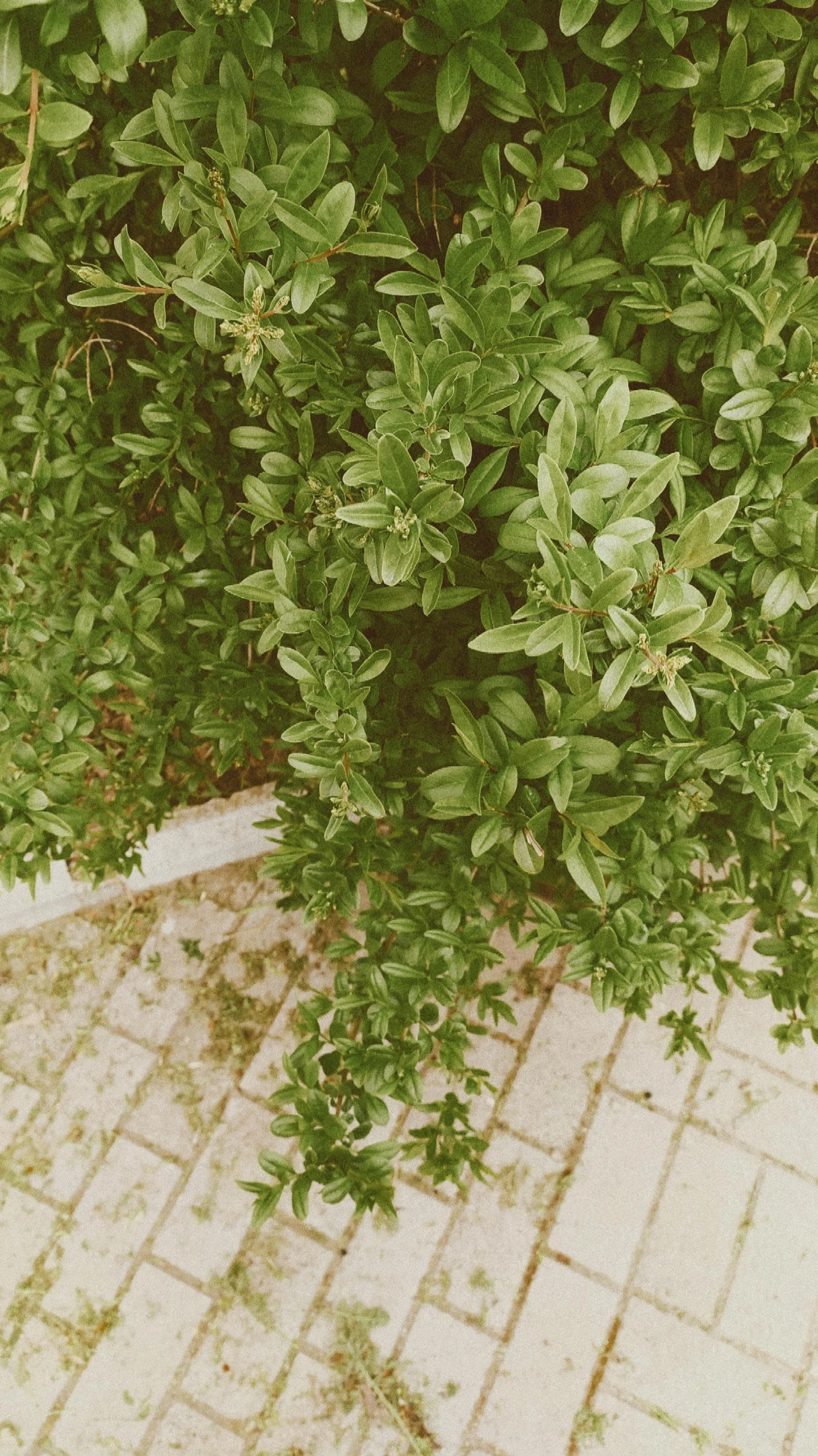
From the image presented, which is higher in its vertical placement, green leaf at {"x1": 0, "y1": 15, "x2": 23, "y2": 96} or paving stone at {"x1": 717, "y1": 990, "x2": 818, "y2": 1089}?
green leaf at {"x1": 0, "y1": 15, "x2": 23, "y2": 96}

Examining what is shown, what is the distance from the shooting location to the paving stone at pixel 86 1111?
3.34 metres

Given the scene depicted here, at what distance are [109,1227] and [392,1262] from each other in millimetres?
1019

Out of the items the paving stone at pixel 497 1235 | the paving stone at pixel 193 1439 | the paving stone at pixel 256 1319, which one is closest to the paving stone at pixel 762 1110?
the paving stone at pixel 497 1235

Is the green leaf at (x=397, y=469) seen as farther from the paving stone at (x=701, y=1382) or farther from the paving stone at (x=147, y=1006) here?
the paving stone at (x=701, y=1382)

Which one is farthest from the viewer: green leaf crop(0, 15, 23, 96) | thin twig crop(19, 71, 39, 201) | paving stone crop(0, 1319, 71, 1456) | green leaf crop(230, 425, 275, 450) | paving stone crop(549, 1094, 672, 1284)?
paving stone crop(549, 1094, 672, 1284)

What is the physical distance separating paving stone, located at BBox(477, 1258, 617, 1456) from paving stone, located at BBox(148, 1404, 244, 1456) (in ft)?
2.69

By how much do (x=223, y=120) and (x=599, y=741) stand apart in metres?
1.15

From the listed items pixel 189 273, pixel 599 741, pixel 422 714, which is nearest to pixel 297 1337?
pixel 422 714

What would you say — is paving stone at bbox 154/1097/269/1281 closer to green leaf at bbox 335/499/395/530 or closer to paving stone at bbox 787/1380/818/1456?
paving stone at bbox 787/1380/818/1456

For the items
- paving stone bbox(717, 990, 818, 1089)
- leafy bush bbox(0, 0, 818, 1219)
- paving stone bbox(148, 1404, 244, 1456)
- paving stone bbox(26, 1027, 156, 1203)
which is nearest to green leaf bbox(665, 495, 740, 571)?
leafy bush bbox(0, 0, 818, 1219)

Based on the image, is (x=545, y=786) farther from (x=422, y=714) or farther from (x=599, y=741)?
(x=422, y=714)

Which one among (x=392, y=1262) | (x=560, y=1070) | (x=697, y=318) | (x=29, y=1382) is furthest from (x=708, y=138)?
(x=29, y=1382)

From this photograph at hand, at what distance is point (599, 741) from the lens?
161 centimetres

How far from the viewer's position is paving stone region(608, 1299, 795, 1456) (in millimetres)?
2938
